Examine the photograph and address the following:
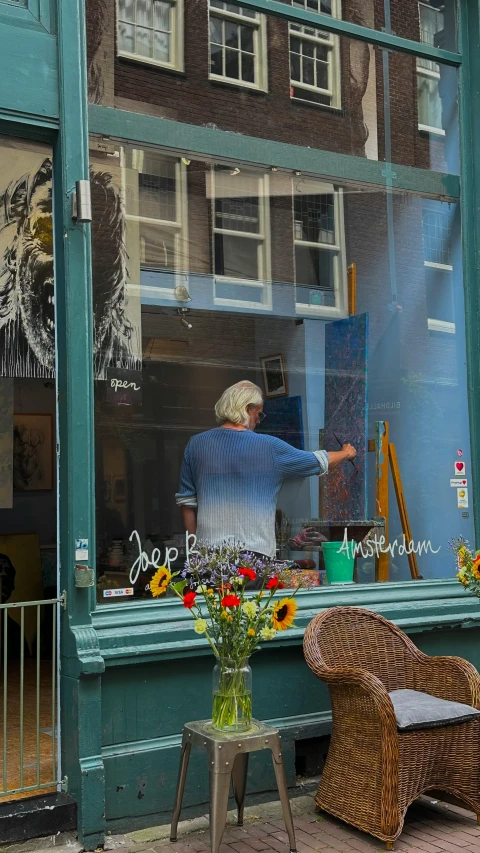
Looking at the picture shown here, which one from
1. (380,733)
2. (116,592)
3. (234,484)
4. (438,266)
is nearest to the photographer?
(380,733)

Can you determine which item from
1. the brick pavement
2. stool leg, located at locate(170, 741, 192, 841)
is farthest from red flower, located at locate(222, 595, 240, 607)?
the brick pavement

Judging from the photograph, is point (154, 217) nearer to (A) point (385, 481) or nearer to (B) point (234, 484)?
(B) point (234, 484)

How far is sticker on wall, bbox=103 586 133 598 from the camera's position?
4.69 meters

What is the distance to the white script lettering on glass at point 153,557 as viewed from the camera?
491 cm

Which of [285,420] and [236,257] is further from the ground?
[236,257]

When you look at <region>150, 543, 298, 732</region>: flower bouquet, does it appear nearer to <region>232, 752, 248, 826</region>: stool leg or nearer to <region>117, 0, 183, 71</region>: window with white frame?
<region>232, 752, 248, 826</region>: stool leg

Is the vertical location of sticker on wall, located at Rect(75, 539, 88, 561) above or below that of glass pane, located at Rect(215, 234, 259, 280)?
below

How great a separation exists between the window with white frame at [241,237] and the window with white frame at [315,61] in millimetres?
701

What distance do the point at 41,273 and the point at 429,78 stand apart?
324cm

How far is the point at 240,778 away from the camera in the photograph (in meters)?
4.41

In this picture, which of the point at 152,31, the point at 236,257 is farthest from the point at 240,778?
the point at 152,31

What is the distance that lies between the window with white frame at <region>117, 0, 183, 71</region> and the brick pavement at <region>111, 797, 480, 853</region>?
4144 mm

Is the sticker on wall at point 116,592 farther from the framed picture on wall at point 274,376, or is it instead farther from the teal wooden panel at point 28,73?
the teal wooden panel at point 28,73

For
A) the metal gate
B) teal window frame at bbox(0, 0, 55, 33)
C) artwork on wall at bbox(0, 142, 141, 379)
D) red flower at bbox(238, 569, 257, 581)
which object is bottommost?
the metal gate
